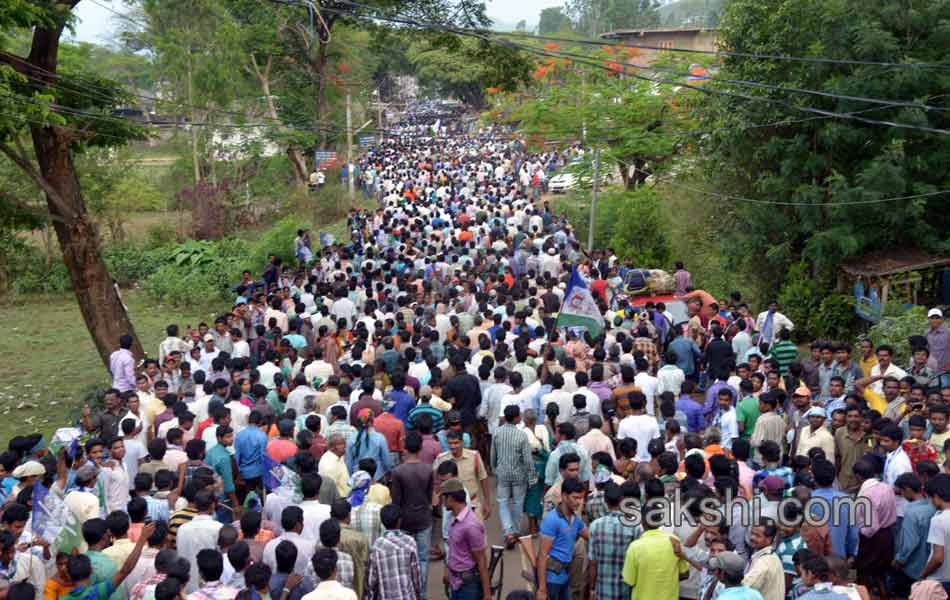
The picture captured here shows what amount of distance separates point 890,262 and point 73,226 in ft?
40.9

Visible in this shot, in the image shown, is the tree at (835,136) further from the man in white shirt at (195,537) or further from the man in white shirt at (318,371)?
the man in white shirt at (195,537)

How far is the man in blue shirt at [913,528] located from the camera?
6.55 metres

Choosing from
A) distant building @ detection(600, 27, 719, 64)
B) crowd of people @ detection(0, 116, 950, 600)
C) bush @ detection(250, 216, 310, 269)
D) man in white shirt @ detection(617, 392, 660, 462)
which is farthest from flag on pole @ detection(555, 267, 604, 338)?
distant building @ detection(600, 27, 719, 64)

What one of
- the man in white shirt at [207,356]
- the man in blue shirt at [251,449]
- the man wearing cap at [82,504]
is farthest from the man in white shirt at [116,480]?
the man in white shirt at [207,356]

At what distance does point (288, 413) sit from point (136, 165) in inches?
882

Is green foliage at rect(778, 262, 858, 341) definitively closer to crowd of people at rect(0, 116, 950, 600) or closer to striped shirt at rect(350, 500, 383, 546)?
crowd of people at rect(0, 116, 950, 600)

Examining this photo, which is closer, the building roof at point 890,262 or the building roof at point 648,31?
the building roof at point 890,262

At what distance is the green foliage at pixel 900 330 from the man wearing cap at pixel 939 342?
155 cm

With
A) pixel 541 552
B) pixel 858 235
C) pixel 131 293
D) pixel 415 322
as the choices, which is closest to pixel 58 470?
pixel 541 552

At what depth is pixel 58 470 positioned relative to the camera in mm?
7277

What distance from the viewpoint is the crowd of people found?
5.79 metres

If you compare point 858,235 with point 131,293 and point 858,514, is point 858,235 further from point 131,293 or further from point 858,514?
point 131,293

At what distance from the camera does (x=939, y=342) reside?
10.5 m

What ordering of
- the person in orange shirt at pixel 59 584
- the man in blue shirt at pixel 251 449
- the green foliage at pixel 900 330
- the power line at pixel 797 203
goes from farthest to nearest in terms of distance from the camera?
the power line at pixel 797 203, the green foliage at pixel 900 330, the man in blue shirt at pixel 251 449, the person in orange shirt at pixel 59 584
